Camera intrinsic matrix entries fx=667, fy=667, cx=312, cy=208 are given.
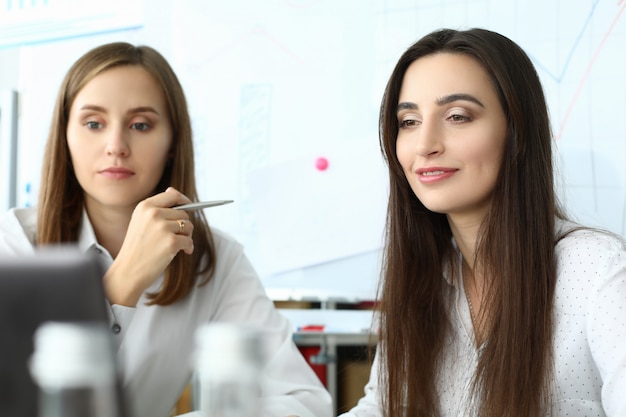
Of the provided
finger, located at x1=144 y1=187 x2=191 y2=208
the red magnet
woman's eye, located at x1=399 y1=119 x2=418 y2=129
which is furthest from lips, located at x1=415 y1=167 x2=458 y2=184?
the red magnet

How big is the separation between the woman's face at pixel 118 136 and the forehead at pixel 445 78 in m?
0.51

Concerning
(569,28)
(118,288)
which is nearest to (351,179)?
(569,28)

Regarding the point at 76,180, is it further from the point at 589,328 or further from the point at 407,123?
the point at 589,328

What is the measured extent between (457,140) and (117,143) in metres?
0.65

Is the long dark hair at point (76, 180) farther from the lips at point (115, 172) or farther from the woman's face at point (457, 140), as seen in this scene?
the woman's face at point (457, 140)

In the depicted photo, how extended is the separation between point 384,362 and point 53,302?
0.93 m

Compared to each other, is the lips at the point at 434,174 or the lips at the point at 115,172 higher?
the lips at the point at 434,174

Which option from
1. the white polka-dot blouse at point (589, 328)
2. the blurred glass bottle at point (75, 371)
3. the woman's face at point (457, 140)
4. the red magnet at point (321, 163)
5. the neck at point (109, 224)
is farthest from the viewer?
the red magnet at point (321, 163)

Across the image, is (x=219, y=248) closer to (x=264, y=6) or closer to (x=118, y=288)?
(x=118, y=288)

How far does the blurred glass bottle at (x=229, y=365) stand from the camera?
1.16 ft

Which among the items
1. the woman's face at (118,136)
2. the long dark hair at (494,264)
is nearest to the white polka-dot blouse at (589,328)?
the long dark hair at (494,264)

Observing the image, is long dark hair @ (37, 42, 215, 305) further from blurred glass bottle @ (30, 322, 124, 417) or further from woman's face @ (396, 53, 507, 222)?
blurred glass bottle @ (30, 322, 124, 417)

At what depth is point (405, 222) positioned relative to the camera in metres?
1.27

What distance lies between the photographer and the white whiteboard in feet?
4.95
